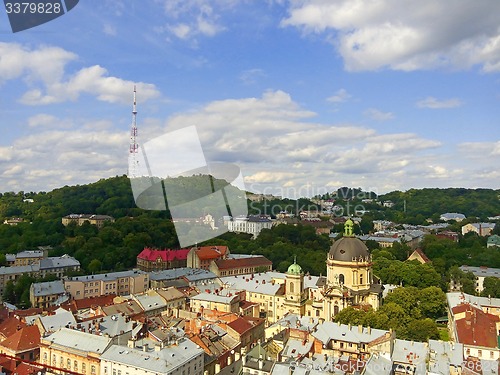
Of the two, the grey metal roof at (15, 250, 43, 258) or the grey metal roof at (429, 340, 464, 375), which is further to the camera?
the grey metal roof at (15, 250, 43, 258)

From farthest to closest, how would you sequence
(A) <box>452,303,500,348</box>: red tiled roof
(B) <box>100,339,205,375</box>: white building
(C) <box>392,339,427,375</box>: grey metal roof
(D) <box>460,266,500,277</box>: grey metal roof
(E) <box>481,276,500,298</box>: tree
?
(D) <box>460,266,500,277</box>: grey metal roof < (E) <box>481,276,500,298</box>: tree < (A) <box>452,303,500,348</box>: red tiled roof < (C) <box>392,339,427,375</box>: grey metal roof < (B) <box>100,339,205,375</box>: white building

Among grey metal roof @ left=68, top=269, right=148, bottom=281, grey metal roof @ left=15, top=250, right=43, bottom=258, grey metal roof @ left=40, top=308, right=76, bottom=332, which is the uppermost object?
grey metal roof @ left=15, top=250, right=43, bottom=258

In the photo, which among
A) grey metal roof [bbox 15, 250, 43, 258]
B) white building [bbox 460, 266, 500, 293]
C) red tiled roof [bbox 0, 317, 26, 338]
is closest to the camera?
red tiled roof [bbox 0, 317, 26, 338]

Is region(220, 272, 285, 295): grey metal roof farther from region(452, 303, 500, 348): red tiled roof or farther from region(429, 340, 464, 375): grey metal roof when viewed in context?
region(429, 340, 464, 375): grey metal roof

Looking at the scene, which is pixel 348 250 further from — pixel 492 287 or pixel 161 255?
pixel 161 255

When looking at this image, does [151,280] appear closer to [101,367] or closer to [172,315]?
[172,315]

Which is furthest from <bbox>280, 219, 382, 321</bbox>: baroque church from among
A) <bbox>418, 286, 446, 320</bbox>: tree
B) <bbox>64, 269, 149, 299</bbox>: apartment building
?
<bbox>64, 269, 149, 299</bbox>: apartment building

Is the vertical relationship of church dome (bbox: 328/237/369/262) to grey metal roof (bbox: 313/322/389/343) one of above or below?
above

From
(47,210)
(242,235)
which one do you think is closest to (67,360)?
(242,235)
